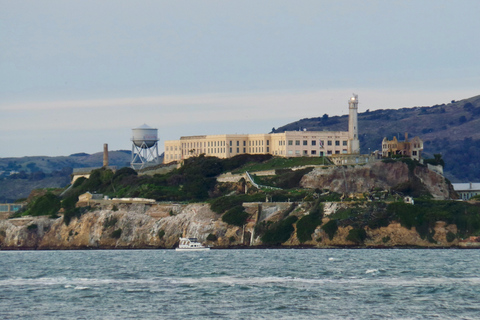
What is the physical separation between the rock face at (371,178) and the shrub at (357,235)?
25.3 metres

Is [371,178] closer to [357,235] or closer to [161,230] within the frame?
[357,235]

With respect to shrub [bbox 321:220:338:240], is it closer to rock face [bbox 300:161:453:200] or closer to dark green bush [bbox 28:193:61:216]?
rock face [bbox 300:161:453:200]

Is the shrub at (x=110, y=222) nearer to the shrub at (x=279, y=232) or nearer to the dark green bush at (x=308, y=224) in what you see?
the shrub at (x=279, y=232)

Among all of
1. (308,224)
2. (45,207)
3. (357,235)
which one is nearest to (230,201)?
(308,224)

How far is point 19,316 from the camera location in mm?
63688

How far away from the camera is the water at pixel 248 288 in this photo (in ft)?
213

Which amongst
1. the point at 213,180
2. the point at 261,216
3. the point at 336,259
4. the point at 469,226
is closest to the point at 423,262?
the point at 336,259

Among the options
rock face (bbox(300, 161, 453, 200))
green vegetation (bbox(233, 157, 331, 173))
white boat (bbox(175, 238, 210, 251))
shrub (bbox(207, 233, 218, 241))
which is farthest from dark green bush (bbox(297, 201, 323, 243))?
green vegetation (bbox(233, 157, 331, 173))

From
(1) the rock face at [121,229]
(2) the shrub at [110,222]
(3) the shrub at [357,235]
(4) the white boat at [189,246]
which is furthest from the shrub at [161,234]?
(3) the shrub at [357,235]

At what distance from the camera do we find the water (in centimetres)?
6494

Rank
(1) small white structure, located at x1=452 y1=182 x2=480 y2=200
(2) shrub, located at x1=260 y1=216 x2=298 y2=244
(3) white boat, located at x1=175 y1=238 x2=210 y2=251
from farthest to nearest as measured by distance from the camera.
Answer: (1) small white structure, located at x1=452 y1=182 x2=480 y2=200
(2) shrub, located at x1=260 y1=216 x2=298 y2=244
(3) white boat, located at x1=175 y1=238 x2=210 y2=251

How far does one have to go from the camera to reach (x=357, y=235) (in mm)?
139250

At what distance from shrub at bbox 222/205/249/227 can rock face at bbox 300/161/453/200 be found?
19.8 metres

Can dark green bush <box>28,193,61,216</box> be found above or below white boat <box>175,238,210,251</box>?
above
